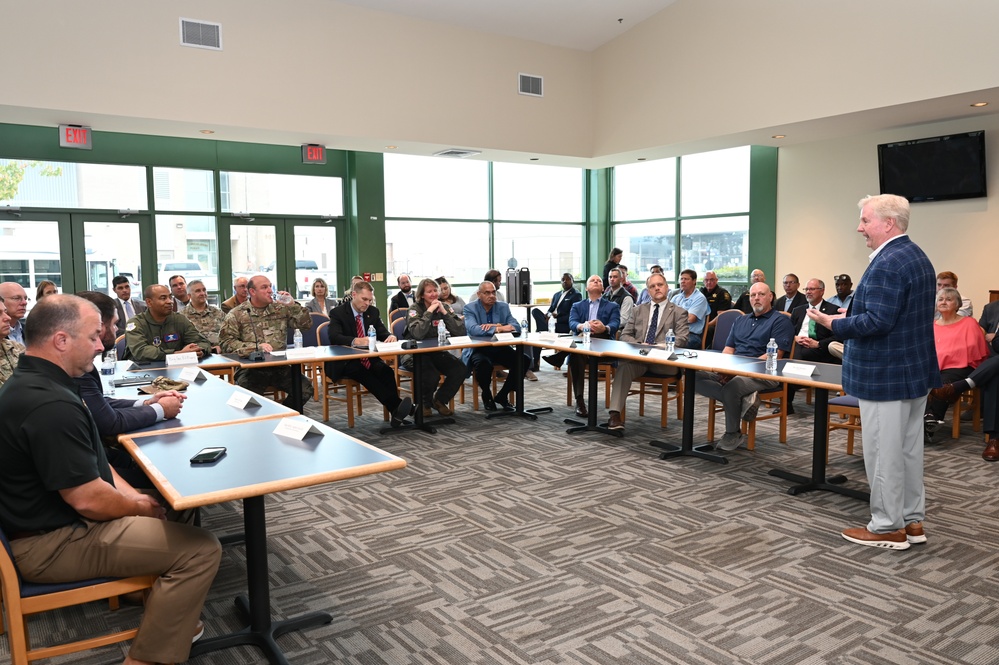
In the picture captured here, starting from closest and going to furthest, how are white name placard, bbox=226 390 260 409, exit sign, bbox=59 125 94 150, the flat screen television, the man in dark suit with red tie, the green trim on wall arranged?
white name placard, bbox=226 390 260 409, the man in dark suit with red tie, exit sign, bbox=59 125 94 150, the flat screen television, the green trim on wall

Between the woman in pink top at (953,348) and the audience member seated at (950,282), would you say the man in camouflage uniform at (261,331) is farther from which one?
the audience member seated at (950,282)

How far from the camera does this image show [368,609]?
9.92 feet

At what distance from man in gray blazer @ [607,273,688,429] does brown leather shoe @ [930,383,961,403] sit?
2050mm

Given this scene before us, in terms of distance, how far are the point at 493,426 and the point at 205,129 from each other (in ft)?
Result: 13.9

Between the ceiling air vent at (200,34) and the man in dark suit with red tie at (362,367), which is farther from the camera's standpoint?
the ceiling air vent at (200,34)

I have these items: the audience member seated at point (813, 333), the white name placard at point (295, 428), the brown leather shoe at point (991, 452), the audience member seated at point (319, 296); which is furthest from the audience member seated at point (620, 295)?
the white name placard at point (295, 428)

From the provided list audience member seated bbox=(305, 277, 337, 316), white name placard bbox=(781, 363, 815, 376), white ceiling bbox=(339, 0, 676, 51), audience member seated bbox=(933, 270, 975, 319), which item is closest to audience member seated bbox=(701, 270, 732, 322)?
audience member seated bbox=(933, 270, 975, 319)

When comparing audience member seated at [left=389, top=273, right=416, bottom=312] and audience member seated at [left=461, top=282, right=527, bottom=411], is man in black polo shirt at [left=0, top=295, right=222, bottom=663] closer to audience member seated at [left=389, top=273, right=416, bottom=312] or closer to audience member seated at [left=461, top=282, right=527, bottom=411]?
audience member seated at [left=461, top=282, right=527, bottom=411]

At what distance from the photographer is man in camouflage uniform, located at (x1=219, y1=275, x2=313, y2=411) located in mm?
5930

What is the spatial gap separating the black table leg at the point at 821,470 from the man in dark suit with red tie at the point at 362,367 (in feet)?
10.8

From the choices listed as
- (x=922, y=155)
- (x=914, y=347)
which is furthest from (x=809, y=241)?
(x=914, y=347)

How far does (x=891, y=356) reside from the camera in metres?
3.43

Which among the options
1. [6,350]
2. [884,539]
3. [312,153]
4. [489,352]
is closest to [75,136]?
[312,153]

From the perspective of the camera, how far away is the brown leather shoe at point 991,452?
5203 mm
